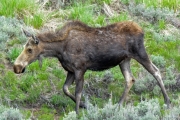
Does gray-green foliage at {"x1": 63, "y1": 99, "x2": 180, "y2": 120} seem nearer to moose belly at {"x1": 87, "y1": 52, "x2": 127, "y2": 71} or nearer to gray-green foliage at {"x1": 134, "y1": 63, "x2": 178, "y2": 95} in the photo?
moose belly at {"x1": 87, "y1": 52, "x2": 127, "y2": 71}

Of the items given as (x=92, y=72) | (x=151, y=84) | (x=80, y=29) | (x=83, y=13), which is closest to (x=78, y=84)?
(x=80, y=29)

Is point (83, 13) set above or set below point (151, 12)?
above

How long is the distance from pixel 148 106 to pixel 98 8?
20.1ft

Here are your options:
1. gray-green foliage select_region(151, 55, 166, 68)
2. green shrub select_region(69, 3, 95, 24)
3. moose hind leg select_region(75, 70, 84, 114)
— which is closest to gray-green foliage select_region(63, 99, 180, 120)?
moose hind leg select_region(75, 70, 84, 114)

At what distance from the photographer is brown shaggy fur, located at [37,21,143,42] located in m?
12.1

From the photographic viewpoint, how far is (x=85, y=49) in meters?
12.0

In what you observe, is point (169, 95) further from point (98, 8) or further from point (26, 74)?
point (98, 8)

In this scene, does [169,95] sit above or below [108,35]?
below

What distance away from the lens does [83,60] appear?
470 inches

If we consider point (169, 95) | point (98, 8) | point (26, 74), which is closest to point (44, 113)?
point (26, 74)

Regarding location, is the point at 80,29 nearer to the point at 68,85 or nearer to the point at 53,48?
the point at 53,48

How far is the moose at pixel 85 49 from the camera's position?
11.9m

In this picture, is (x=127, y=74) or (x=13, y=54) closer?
(x=127, y=74)

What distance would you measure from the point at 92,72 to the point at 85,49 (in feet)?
6.08
